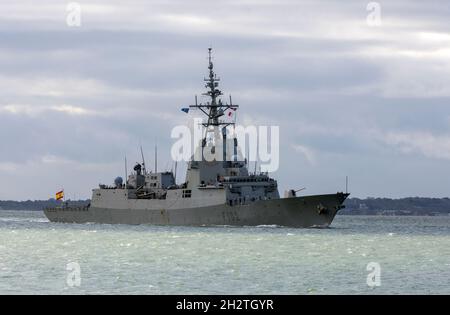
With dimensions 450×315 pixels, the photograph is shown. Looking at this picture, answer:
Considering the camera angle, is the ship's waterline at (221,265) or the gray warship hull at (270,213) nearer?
the ship's waterline at (221,265)

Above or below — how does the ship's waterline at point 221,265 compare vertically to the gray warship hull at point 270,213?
below

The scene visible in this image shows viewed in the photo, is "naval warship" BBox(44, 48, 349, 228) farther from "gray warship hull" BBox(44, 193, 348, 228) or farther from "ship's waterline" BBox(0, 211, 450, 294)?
"ship's waterline" BBox(0, 211, 450, 294)

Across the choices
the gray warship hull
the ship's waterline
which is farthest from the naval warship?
the ship's waterline

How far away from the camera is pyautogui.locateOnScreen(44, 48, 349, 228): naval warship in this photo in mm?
79875

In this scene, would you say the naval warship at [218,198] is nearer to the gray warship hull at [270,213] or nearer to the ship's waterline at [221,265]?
the gray warship hull at [270,213]

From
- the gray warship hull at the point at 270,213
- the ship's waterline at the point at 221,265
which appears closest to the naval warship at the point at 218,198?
the gray warship hull at the point at 270,213

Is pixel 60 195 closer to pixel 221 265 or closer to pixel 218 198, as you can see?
pixel 218 198

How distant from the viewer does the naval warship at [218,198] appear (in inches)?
3145

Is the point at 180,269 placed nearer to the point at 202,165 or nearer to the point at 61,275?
the point at 61,275

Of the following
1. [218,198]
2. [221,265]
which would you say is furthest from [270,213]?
[221,265]

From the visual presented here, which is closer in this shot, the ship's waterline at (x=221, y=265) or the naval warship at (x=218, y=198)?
the ship's waterline at (x=221, y=265)

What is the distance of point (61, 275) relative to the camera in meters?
40.7
